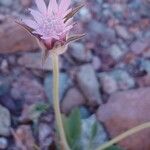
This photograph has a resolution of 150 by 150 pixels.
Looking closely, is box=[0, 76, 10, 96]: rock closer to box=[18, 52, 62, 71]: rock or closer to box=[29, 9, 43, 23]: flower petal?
box=[18, 52, 62, 71]: rock

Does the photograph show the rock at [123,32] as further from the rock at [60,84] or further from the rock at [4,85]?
the rock at [4,85]

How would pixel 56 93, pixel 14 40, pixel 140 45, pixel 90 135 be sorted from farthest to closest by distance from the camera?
pixel 140 45 < pixel 14 40 < pixel 90 135 < pixel 56 93

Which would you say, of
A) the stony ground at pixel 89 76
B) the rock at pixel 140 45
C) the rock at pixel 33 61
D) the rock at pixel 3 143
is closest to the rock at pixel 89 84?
the stony ground at pixel 89 76

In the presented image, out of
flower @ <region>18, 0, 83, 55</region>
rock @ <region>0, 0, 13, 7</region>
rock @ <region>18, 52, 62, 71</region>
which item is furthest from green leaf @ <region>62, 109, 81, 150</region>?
rock @ <region>0, 0, 13, 7</region>

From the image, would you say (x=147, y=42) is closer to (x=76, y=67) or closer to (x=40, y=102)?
(x=76, y=67)

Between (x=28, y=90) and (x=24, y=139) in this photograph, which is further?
(x=28, y=90)

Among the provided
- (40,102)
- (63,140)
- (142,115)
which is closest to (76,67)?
(40,102)

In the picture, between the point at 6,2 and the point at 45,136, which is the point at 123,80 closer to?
the point at 45,136

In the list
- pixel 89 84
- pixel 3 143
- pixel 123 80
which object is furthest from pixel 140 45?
pixel 3 143
